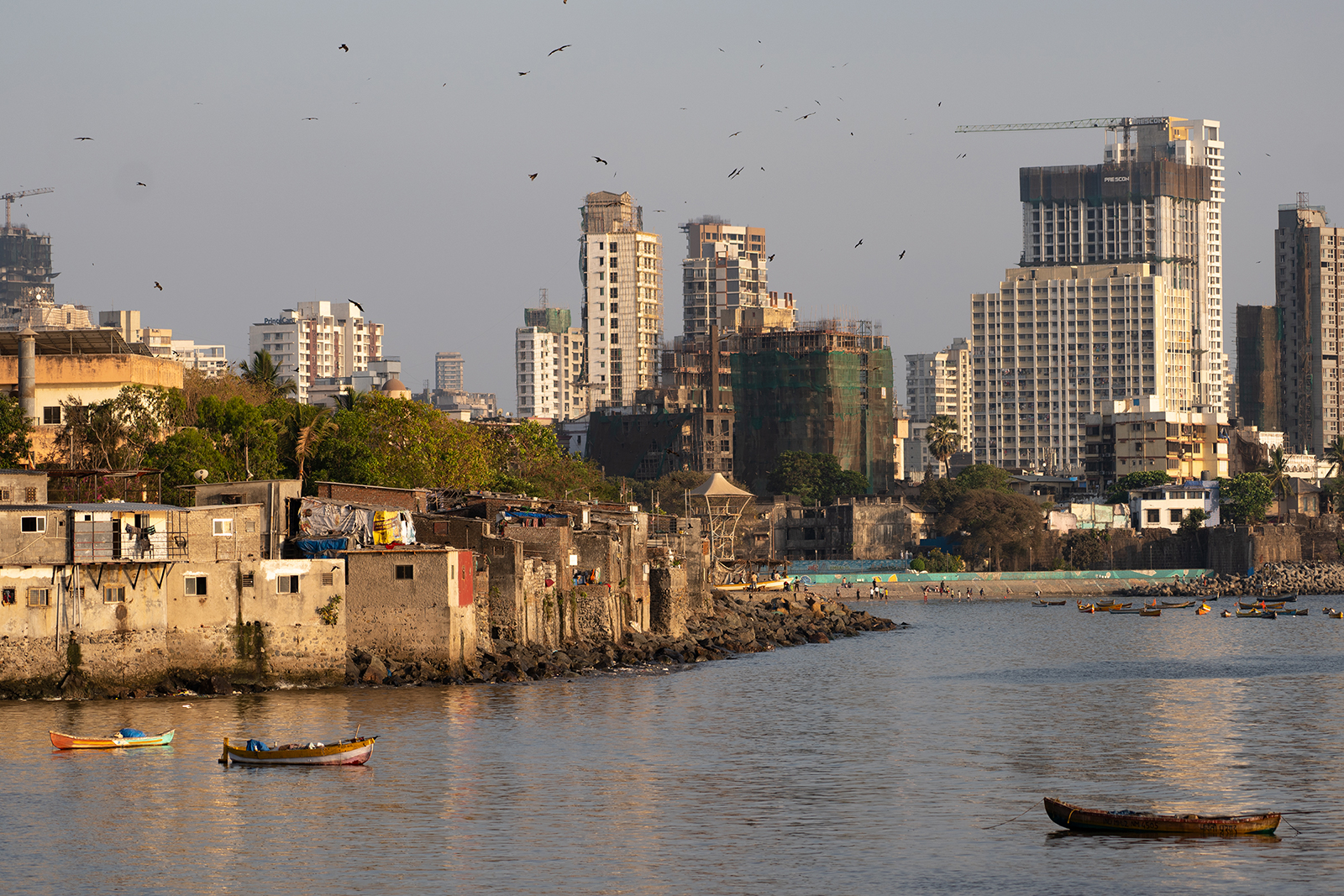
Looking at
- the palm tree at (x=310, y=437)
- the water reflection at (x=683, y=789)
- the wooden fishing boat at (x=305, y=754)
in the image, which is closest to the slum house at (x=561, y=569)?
the water reflection at (x=683, y=789)

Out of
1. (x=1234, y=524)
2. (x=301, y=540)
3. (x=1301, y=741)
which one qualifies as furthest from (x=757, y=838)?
(x=1234, y=524)

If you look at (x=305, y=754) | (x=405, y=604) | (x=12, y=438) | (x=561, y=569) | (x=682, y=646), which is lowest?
(x=305, y=754)

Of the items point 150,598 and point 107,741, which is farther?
point 150,598

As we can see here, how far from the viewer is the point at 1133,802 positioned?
156 feet

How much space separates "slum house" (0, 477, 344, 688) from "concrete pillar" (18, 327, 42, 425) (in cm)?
2979

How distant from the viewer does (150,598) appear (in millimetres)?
64375

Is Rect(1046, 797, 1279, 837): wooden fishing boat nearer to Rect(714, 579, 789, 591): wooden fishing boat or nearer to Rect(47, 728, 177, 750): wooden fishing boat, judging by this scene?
Rect(47, 728, 177, 750): wooden fishing boat

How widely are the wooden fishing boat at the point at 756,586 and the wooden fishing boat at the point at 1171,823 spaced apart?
93.5 m

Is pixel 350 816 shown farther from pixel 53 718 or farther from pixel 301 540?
pixel 301 540

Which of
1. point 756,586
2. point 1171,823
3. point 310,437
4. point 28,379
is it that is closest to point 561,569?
point 310,437

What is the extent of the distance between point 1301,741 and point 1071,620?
79.6 m

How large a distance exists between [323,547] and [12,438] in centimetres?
2778

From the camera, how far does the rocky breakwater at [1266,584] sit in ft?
582

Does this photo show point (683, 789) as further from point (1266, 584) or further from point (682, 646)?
point (1266, 584)
